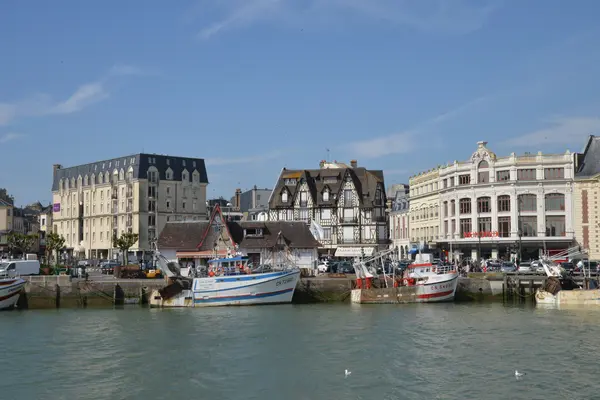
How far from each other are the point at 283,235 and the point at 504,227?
24646mm

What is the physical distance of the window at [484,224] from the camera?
77819 mm

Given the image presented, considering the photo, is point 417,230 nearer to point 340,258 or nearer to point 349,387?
point 340,258

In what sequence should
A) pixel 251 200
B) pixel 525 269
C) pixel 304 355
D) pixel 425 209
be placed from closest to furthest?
pixel 304 355, pixel 525 269, pixel 425 209, pixel 251 200

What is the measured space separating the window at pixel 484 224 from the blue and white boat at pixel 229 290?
32.8 metres

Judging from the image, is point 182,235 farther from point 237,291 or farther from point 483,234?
point 483,234

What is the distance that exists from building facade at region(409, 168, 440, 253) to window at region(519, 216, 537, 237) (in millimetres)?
11875

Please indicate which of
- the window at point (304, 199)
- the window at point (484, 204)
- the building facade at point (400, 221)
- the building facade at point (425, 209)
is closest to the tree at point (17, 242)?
the window at point (304, 199)

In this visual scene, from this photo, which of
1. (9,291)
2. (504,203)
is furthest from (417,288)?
(504,203)

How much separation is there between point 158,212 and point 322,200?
31.1 metres

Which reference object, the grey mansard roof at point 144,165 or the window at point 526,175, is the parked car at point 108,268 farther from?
the window at point 526,175

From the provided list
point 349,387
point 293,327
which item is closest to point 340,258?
point 293,327

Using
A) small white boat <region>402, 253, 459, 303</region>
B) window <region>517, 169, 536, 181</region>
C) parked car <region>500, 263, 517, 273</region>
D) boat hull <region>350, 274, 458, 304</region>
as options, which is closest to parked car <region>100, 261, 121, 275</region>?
boat hull <region>350, 274, 458, 304</region>

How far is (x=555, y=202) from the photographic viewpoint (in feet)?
244

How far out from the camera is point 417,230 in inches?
3620
